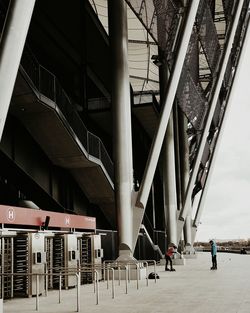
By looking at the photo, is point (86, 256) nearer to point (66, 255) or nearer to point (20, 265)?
point (66, 255)

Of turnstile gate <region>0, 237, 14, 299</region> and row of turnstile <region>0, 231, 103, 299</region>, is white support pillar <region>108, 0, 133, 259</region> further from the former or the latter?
turnstile gate <region>0, 237, 14, 299</region>

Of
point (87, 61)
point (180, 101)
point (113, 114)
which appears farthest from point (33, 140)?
point (180, 101)

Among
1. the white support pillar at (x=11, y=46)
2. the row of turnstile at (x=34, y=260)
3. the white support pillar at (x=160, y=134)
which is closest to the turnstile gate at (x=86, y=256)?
the row of turnstile at (x=34, y=260)

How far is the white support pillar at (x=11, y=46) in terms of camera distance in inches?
324

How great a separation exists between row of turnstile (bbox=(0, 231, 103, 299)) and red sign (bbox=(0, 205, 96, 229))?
0.37 m

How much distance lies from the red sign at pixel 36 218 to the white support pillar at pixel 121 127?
1448 mm

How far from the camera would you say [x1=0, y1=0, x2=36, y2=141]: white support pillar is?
27.0 ft

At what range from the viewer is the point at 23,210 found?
14078 millimetres

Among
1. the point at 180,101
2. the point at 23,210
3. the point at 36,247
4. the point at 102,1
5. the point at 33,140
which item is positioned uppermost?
the point at 102,1

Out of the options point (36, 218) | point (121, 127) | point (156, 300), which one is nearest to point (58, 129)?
point (121, 127)

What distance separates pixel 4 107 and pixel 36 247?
7.08 m

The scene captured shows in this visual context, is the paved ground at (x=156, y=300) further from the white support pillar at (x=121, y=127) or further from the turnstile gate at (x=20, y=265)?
the white support pillar at (x=121, y=127)

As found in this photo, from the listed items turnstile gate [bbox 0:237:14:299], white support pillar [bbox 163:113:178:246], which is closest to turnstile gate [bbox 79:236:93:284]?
turnstile gate [bbox 0:237:14:299]

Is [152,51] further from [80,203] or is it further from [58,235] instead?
[58,235]
